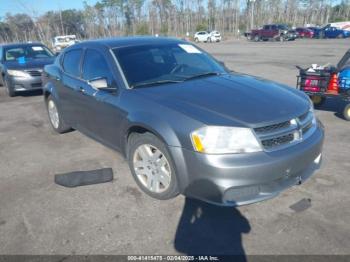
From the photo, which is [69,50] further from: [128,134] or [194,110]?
[194,110]

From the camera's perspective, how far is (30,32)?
4753 cm

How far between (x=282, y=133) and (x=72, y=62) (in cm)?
342

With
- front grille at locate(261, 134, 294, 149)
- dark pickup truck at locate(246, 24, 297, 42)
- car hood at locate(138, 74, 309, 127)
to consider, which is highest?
car hood at locate(138, 74, 309, 127)

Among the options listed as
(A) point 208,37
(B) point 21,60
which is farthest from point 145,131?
(A) point 208,37

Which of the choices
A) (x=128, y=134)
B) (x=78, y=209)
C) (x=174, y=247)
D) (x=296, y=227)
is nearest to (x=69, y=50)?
(x=128, y=134)

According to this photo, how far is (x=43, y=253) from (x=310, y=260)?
7.40 ft

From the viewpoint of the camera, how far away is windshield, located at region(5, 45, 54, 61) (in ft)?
34.5

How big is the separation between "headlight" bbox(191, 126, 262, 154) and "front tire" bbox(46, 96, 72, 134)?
346cm

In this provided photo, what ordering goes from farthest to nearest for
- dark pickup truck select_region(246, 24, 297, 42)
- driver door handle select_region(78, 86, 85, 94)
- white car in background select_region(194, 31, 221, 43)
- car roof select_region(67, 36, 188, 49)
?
white car in background select_region(194, 31, 221, 43), dark pickup truck select_region(246, 24, 297, 42), driver door handle select_region(78, 86, 85, 94), car roof select_region(67, 36, 188, 49)

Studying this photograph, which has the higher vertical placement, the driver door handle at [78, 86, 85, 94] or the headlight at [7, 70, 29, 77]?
the driver door handle at [78, 86, 85, 94]

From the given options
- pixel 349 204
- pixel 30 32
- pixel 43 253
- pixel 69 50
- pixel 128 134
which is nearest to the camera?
pixel 43 253

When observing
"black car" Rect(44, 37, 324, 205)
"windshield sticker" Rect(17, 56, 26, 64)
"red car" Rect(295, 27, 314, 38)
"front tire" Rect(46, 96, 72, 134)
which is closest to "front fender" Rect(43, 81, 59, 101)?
"front tire" Rect(46, 96, 72, 134)

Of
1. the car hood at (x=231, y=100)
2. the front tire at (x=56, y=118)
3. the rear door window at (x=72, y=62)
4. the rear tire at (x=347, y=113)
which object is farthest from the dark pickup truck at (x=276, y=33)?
the car hood at (x=231, y=100)

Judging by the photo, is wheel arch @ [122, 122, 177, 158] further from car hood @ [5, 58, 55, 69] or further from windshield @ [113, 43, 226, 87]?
car hood @ [5, 58, 55, 69]
